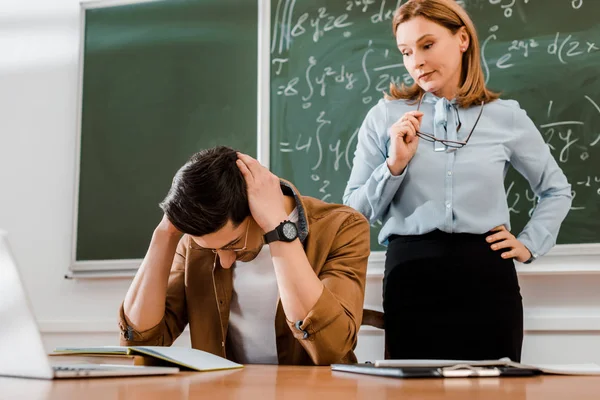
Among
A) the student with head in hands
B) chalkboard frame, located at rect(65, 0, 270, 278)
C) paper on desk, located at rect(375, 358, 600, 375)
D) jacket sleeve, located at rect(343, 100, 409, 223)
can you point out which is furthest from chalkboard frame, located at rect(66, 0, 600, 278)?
paper on desk, located at rect(375, 358, 600, 375)

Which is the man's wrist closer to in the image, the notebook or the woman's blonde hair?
the notebook

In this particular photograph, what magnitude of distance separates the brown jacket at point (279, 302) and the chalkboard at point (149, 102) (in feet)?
3.48

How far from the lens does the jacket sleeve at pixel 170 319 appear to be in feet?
5.60

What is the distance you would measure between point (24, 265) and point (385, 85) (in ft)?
5.74

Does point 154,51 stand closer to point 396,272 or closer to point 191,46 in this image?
point 191,46

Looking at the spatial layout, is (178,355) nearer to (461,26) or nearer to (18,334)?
(18,334)

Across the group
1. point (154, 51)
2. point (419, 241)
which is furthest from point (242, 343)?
point (154, 51)

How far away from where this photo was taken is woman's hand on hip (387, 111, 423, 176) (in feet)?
6.32

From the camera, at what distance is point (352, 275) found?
1636mm

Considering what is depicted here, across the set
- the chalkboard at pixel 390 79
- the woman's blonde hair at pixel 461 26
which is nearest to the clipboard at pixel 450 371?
the woman's blonde hair at pixel 461 26

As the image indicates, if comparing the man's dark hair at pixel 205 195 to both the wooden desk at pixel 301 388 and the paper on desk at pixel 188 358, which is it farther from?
the wooden desk at pixel 301 388

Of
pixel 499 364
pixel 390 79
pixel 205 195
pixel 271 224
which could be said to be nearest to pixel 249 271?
pixel 271 224

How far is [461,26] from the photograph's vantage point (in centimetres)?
204

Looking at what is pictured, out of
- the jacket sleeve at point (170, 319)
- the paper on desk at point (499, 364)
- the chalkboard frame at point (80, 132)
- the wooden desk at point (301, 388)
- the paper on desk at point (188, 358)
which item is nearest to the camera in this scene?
the wooden desk at point (301, 388)
